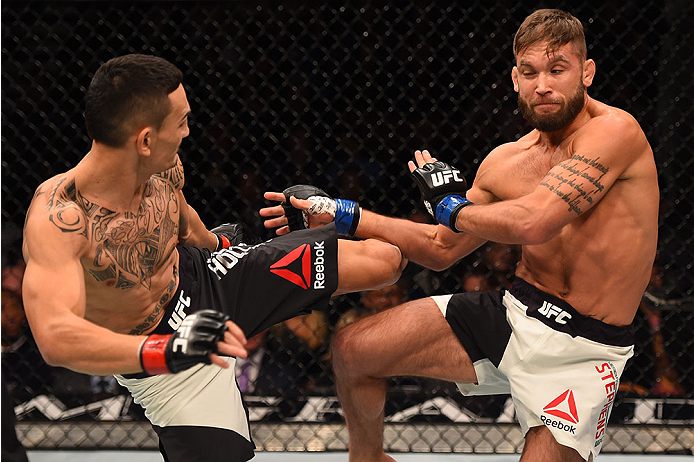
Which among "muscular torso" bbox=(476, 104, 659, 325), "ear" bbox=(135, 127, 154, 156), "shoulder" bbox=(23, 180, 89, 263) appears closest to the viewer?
"shoulder" bbox=(23, 180, 89, 263)

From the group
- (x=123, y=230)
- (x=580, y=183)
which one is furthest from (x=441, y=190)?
(x=123, y=230)

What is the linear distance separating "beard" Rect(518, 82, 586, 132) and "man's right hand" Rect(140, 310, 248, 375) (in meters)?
0.94

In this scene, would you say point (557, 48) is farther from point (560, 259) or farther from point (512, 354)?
point (512, 354)

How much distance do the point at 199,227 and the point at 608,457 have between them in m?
1.62

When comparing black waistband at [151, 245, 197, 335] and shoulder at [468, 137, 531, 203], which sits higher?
shoulder at [468, 137, 531, 203]

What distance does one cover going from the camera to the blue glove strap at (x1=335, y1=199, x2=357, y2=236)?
1.87 m

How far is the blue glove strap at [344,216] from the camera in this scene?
73.5 inches

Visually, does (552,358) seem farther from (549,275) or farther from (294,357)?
(294,357)

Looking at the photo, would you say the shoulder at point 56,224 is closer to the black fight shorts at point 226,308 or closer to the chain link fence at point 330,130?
the black fight shorts at point 226,308

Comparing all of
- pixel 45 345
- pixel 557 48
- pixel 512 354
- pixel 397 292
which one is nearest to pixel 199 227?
pixel 45 345

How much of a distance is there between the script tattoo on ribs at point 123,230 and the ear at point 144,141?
0.15 meters

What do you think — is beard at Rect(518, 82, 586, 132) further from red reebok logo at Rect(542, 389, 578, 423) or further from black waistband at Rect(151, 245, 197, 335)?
black waistband at Rect(151, 245, 197, 335)

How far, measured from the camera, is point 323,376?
2844 millimetres

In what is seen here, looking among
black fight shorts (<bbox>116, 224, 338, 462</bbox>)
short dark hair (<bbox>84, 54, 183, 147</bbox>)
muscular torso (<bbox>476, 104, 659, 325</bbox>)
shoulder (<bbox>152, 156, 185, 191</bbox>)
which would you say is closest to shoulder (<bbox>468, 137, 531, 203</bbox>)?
A: muscular torso (<bbox>476, 104, 659, 325</bbox>)
